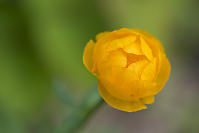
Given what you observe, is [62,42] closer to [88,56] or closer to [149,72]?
[88,56]

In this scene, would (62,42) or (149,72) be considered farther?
(62,42)

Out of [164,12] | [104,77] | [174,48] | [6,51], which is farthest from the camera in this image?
[174,48]

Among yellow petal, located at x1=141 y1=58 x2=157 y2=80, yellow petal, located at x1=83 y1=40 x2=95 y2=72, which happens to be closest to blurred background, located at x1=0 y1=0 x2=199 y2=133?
yellow petal, located at x1=83 y1=40 x2=95 y2=72

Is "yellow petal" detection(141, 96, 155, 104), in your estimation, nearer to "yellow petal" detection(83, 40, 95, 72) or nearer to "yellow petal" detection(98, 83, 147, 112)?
"yellow petal" detection(98, 83, 147, 112)

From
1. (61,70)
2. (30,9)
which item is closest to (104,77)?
(61,70)

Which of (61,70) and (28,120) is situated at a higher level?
(61,70)

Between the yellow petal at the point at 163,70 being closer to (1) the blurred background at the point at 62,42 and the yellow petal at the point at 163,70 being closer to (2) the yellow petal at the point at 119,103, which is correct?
(2) the yellow petal at the point at 119,103

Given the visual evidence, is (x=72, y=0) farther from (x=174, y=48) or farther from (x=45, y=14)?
(x=174, y=48)

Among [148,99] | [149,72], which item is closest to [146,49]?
[149,72]

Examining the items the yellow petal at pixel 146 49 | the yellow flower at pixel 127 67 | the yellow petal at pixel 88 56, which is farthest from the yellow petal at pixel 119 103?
the yellow petal at pixel 146 49
